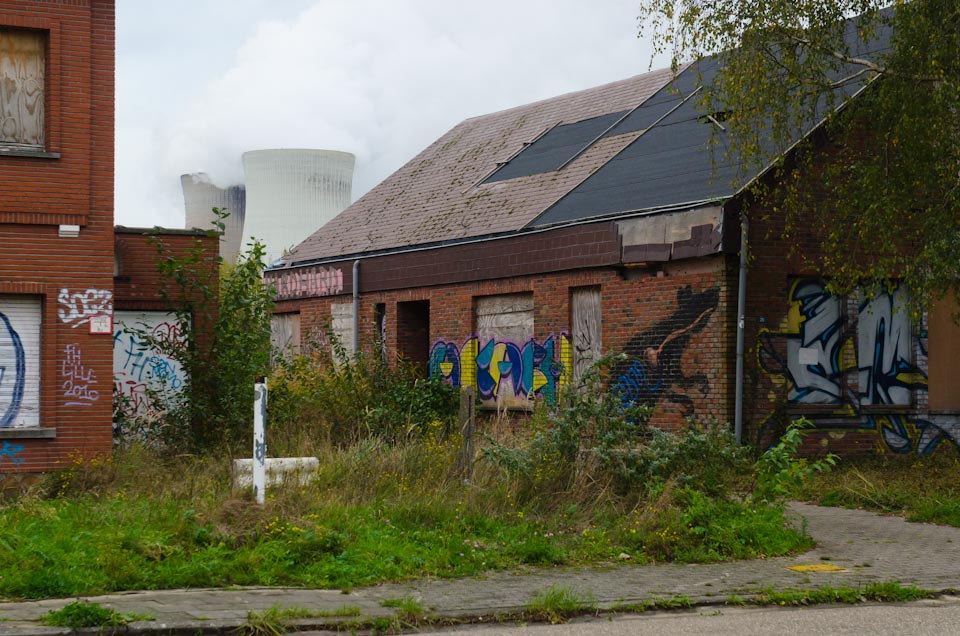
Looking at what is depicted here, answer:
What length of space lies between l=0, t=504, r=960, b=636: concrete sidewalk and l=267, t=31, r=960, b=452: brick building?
2969mm

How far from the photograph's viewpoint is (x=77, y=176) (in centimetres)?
1392

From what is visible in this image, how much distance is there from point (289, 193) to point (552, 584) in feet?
134

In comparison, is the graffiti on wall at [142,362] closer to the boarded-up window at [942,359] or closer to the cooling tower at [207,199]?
the boarded-up window at [942,359]

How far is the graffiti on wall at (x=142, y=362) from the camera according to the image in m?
16.4

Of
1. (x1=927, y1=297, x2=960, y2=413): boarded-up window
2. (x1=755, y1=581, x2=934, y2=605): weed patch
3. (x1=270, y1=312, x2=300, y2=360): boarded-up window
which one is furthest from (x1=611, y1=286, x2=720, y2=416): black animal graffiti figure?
(x1=270, y1=312, x2=300, y2=360): boarded-up window

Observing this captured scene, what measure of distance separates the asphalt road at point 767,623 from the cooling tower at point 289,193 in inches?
1575

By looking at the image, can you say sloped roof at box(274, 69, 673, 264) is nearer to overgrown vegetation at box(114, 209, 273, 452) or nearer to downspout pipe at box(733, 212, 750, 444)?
downspout pipe at box(733, 212, 750, 444)

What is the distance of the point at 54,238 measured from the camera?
1384cm

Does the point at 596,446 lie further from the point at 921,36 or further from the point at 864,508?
the point at 921,36

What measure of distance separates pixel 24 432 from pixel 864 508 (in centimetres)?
1001

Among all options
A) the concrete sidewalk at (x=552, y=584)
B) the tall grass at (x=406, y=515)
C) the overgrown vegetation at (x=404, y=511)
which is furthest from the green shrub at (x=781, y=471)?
the concrete sidewalk at (x=552, y=584)

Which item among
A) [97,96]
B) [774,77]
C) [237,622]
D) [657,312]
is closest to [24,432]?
[97,96]

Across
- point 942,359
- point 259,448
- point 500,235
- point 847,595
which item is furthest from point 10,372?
point 942,359

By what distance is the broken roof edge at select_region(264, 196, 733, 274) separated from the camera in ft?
55.0
